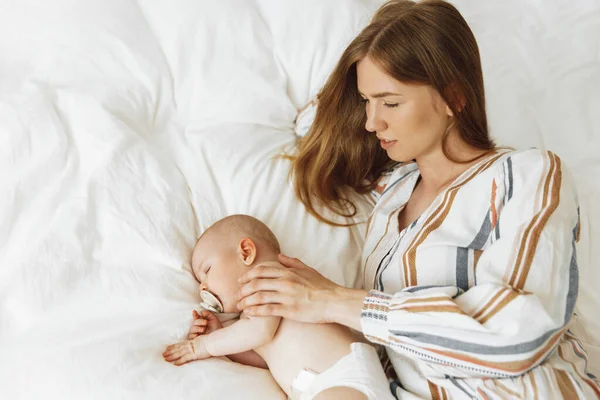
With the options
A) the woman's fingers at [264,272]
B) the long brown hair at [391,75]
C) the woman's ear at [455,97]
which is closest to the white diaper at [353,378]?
the woman's fingers at [264,272]

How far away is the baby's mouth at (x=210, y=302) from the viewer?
1.43 m

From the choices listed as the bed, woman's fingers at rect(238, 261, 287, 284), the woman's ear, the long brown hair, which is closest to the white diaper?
the bed

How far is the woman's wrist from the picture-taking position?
128cm

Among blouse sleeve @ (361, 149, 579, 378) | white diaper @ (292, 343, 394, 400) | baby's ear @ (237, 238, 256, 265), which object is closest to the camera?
blouse sleeve @ (361, 149, 579, 378)

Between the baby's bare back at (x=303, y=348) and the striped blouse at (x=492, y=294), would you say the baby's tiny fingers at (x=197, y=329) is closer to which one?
the baby's bare back at (x=303, y=348)

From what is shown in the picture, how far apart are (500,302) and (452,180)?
44 cm

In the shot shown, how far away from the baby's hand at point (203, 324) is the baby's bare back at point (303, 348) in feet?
0.48

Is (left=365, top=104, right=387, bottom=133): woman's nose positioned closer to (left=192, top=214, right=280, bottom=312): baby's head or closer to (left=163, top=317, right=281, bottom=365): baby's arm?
(left=192, top=214, right=280, bottom=312): baby's head

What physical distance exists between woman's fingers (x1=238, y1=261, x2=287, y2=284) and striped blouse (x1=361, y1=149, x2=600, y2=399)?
0.22 m

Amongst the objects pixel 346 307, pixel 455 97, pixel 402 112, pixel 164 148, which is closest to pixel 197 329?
pixel 346 307

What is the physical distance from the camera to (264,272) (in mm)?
1347

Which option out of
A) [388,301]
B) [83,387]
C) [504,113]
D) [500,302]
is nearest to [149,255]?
[83,387]

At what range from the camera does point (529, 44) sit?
2.17 metres

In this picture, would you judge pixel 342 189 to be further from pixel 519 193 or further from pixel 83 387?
pixel 83 387
